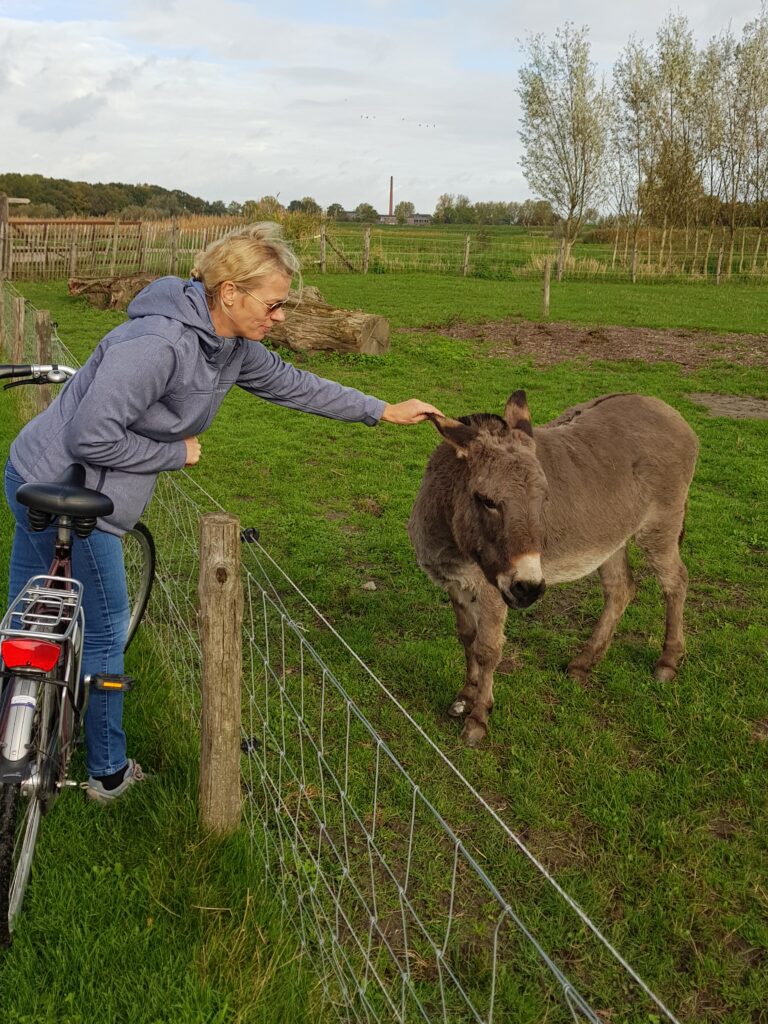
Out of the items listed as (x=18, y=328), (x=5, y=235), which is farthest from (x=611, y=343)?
(x=5, y=235)

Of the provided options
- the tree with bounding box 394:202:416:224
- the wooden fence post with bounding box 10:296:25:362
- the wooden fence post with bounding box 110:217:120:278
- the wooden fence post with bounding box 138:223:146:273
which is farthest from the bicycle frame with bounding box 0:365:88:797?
Answer: the tree with bounding box 394:202:416:224

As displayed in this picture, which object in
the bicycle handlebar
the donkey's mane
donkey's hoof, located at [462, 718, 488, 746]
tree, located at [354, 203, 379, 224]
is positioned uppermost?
tree, located at [354, 203, 379, 224]

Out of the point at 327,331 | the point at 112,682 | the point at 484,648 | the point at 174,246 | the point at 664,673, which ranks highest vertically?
the point at 174,246

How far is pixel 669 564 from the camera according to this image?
532cm

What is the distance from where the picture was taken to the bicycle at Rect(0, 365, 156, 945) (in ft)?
8.15

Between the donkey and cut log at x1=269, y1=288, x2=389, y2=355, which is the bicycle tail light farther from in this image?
cut log at x1=269, y1=288, x2=389, y2=355

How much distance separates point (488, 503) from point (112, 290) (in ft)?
63.6

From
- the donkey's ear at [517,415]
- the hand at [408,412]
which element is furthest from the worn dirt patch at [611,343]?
the hand at [408,412]

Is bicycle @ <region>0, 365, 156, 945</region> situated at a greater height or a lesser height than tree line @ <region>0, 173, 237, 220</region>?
lesser

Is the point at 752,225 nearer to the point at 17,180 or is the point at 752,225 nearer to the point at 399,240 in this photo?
the point at 399,240

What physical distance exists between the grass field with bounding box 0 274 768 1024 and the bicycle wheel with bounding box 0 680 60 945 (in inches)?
4.6

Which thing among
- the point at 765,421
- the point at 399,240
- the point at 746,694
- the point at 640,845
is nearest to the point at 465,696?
the point at 640,845

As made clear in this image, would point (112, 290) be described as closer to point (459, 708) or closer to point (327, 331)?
point (327, 331)

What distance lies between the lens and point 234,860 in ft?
9.81
